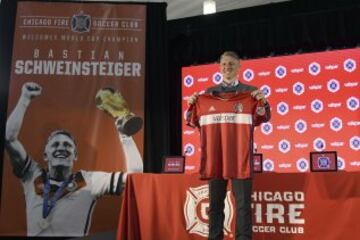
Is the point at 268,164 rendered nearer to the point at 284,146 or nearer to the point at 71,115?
the point at 284,146

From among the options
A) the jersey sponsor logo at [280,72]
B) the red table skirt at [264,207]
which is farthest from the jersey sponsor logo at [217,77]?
the red table skirt at [264,207]

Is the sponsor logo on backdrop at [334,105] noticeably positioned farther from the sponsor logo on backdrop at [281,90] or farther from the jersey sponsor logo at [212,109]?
the jersey sponsor logo at [212,109]

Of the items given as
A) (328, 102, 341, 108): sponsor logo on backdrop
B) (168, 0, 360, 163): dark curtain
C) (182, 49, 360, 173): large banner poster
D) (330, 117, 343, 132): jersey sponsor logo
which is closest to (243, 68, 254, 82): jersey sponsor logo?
(182, 49, 360, 173): large banner poster

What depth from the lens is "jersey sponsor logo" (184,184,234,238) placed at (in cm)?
282

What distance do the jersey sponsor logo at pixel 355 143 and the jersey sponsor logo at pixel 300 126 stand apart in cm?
48

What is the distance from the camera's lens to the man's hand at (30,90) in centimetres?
432

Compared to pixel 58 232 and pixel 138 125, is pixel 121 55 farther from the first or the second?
pixel 58 232

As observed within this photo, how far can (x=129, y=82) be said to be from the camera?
4.45m

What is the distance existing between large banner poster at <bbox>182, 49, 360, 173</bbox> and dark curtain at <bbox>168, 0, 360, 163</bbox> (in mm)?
132

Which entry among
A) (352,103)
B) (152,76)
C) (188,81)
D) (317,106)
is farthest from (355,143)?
(152,76)

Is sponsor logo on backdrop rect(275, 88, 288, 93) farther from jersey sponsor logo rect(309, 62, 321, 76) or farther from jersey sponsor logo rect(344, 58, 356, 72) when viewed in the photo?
jersey sponsor logo rect(344, 58, 356, 72)

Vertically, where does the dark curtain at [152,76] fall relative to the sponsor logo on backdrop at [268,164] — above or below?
above

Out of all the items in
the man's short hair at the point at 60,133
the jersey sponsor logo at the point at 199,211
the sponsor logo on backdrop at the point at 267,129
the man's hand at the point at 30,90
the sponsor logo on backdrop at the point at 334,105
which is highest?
the man's hand at the point at 30,90

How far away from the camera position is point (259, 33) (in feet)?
16.0
